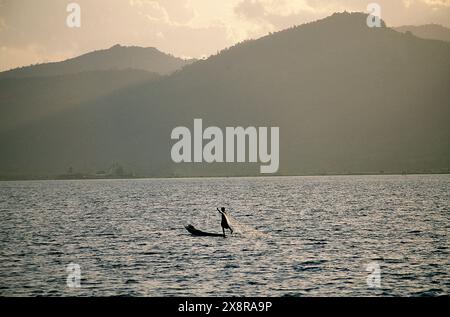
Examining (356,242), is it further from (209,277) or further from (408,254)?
(209,277)

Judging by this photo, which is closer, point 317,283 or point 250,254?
point 317,283

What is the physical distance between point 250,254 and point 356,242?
53.7 feet

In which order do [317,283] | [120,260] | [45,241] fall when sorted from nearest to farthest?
[317,283] < [120,260] < [45,241]

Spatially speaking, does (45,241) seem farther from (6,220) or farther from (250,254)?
(6,220)

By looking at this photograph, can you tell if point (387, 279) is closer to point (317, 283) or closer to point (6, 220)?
point (317, 283)

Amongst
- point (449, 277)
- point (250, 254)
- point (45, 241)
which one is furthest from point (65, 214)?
point (449, 277)

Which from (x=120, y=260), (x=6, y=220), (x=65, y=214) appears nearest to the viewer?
(x=120, y=260)

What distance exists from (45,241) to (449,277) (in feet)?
152

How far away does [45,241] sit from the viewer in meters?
74.0

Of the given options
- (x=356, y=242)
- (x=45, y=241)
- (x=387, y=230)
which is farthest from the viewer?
(x=387, y=230)

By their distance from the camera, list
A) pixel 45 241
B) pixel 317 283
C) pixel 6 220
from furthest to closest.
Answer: pixel 6 220, pixel 45 241, pixel 317 283

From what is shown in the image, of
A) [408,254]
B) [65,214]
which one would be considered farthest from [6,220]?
[408,254]

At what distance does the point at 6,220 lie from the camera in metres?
109

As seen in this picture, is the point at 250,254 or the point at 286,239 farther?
the point at 286,239
